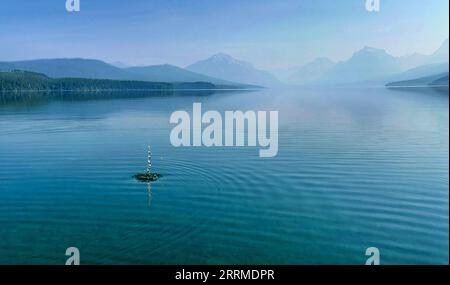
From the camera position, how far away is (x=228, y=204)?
23.3 metres

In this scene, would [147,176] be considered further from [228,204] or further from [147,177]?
[228,204]

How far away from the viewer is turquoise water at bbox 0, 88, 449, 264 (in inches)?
695

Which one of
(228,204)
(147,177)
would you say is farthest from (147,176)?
(228,204)

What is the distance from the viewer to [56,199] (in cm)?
2450

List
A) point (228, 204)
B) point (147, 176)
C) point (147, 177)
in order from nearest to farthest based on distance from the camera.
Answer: point (228, 204)
point (147, 177)
point (147, 176)

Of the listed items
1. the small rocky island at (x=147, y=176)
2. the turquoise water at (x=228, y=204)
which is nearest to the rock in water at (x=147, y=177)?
the small rocky island at (x=147, y=176)

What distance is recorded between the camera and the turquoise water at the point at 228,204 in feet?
57.9

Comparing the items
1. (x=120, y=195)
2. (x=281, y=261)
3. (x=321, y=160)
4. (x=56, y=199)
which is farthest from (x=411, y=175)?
(x=56, y=199)

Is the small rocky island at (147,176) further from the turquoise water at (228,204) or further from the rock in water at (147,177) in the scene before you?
the turquoise water at (228,204)

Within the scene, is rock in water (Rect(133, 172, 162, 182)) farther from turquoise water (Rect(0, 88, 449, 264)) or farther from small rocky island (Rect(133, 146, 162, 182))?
turquoise water (Rect(0, 88, 449, 264))

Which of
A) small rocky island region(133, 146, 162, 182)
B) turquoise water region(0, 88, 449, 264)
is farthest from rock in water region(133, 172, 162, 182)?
turquoise water region(0, 88, 449, 264)

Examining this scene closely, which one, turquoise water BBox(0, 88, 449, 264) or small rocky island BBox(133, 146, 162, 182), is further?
small rocky island BBox(133, 146, 162, 182)
